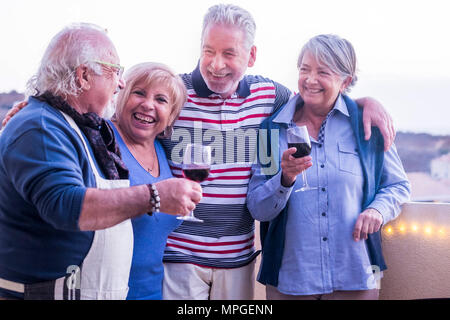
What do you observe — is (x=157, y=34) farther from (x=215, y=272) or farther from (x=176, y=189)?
(x=215, y=272)

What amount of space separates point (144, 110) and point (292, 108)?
0.57m

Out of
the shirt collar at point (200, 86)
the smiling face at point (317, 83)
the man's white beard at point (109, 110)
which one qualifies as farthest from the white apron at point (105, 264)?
the smiling face at point (317, 83)

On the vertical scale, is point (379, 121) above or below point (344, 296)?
above

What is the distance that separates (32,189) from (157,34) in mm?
882

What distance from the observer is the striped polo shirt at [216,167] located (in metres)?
1.80

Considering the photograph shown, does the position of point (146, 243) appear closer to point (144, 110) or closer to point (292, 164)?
point (144, 110)

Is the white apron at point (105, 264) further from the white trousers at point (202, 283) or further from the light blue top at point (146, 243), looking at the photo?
the white trousers at point (202, 283)

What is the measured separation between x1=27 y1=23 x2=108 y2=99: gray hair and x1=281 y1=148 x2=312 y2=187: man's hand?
2.15 feet

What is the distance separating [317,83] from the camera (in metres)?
1.77

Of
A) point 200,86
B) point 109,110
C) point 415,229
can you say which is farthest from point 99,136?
point 415,229

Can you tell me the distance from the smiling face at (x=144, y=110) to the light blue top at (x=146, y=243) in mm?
53

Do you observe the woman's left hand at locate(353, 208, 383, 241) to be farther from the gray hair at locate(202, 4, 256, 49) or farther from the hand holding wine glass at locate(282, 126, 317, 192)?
the gray hair at locate(202, 4, 256, 49)

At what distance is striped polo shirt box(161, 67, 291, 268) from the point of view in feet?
5.90
